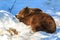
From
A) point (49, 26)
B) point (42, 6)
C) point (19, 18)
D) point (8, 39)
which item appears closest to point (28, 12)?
point (19, 18)

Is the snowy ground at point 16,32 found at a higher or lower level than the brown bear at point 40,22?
lower

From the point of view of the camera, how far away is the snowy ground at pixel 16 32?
2.28 m

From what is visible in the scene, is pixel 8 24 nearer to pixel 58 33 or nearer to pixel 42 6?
pixel 58 33

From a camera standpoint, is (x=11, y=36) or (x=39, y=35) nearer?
(x=11, y=36)

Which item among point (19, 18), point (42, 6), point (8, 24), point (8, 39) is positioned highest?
point (42, 6)

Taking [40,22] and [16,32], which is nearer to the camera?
[16,32]

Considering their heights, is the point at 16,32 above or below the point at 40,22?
below

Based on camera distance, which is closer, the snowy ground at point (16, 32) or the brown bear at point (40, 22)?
the snowy ground at point (16, 32)

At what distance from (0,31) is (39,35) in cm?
50

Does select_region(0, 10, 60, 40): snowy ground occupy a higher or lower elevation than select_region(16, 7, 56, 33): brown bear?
lower

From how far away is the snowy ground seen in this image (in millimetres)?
2283

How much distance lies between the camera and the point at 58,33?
2.74 meters

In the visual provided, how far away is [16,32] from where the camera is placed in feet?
7.86

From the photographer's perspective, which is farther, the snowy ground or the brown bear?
the brown bear
